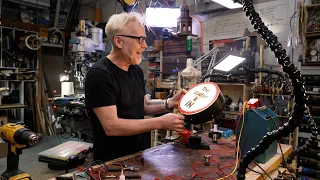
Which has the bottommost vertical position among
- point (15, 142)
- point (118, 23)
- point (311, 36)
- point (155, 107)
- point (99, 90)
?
point (15, 142)

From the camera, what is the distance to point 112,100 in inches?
50.1

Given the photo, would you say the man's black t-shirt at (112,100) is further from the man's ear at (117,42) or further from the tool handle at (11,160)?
the tool handle at (11,160)

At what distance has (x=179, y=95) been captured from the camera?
1.53 m

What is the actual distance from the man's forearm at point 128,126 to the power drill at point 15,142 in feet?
1.17

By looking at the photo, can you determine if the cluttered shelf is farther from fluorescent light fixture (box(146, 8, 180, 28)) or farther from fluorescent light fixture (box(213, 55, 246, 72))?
fluorescent light fixture (box(213, 55, 246, 72))

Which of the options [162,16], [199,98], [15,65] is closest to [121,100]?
[199,98]

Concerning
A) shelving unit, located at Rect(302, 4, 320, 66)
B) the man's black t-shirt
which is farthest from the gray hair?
shelving unit, located at Rect(302, 4, 320, 66)

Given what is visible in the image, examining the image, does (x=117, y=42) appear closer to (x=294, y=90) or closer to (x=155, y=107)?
(x=155, y=107)

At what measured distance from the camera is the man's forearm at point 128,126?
4.00 ft

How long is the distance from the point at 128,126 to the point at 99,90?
0.25m

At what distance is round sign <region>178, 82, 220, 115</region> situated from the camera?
118 centimetres

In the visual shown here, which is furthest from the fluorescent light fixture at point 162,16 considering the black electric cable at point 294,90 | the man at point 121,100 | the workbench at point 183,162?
the black electric cable at point 294,90

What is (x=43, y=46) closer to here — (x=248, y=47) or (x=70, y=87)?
(x=70, y=87)

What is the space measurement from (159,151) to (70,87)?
317cm
